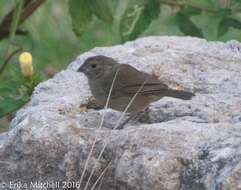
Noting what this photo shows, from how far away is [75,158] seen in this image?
421cm

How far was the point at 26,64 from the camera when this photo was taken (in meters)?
5.28

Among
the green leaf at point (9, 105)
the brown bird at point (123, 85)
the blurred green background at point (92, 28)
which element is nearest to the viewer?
the brown bird at point (123, 85)

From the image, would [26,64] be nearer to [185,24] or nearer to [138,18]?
[138,18]

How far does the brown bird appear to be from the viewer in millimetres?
4926

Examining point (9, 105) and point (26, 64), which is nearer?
point (9, 105)

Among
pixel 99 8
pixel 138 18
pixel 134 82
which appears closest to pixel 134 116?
pixel 134 82

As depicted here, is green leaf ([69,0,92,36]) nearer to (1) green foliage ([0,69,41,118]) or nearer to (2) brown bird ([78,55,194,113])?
(2) brown bird ([78,55,194,113])

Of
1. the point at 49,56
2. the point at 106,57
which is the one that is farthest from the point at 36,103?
the point at 49,56

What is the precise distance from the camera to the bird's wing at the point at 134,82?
16.2ft

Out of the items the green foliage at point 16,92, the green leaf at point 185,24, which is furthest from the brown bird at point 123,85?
the green leaf at point 185,24

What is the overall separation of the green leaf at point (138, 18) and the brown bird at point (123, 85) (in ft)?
1.02

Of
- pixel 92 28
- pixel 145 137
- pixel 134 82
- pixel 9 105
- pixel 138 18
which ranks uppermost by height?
pixel 138 18

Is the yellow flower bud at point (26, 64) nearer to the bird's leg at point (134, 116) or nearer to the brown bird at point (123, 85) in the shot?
the brown bird at point (123, 85)

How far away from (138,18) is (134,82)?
0.59 meters
